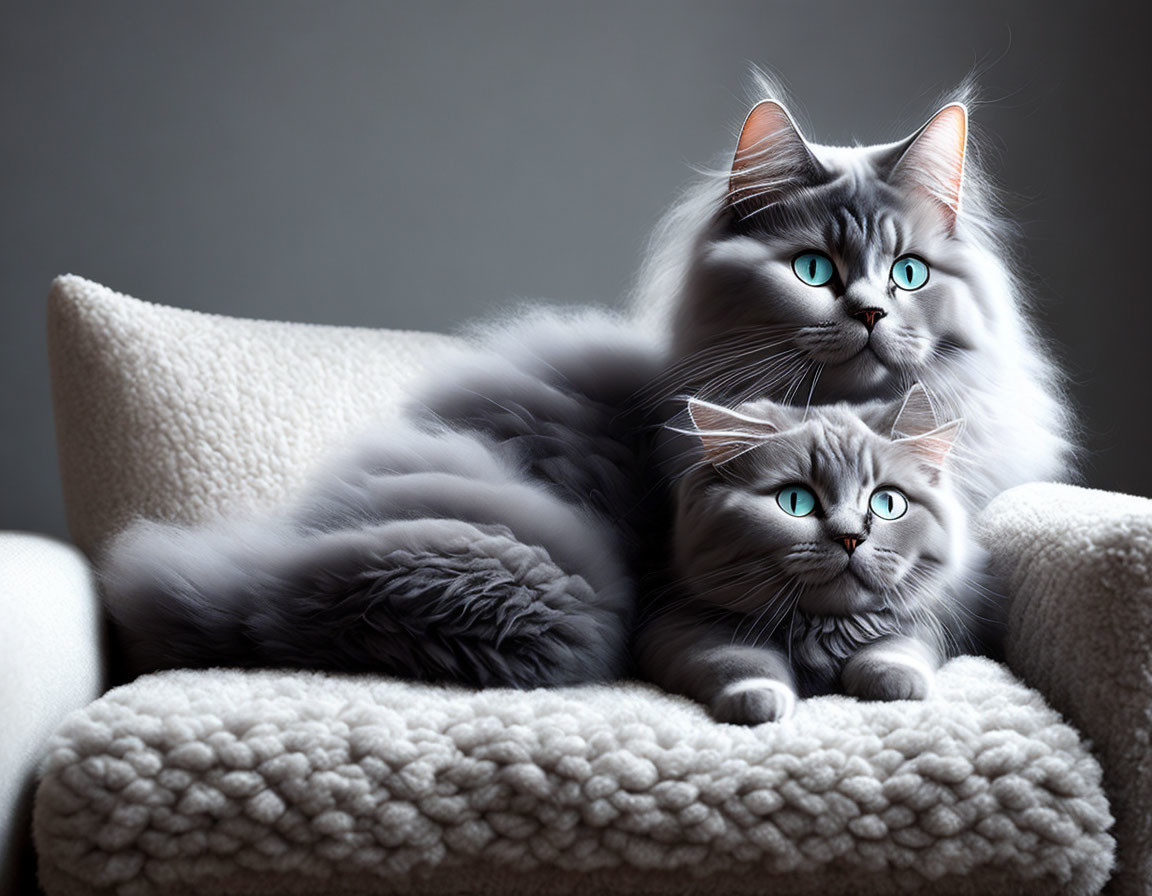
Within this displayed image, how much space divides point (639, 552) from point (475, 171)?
46.8 inches

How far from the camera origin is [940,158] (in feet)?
3.57

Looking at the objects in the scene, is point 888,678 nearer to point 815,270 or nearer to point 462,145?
point 815,270

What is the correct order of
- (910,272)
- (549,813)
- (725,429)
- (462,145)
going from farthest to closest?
(462,145) < (910,272) < (725,429) < (549,813)

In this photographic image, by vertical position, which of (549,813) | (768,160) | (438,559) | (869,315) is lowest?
(549,813)

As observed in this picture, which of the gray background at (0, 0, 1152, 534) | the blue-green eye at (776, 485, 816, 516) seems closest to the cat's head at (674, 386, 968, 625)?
the blue-green eye at (776, 485, 816, 516)

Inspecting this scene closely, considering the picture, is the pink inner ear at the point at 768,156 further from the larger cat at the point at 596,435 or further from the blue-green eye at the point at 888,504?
the blue-green eye at the point at 888,504

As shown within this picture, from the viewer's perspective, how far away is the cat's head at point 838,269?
1.03 metres

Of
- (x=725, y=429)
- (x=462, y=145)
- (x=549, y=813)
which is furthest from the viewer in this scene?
(x=462, y=145)

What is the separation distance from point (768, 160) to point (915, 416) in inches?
13.0

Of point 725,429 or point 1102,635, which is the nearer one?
point 1102,635

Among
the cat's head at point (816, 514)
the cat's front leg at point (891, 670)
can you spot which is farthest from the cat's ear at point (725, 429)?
the cat's front leg at point (891, 670)

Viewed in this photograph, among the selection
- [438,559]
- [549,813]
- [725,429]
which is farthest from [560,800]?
[725,429]

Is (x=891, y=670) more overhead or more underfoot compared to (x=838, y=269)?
more underfoot

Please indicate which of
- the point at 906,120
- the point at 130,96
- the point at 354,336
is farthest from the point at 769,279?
the point at 130,96
